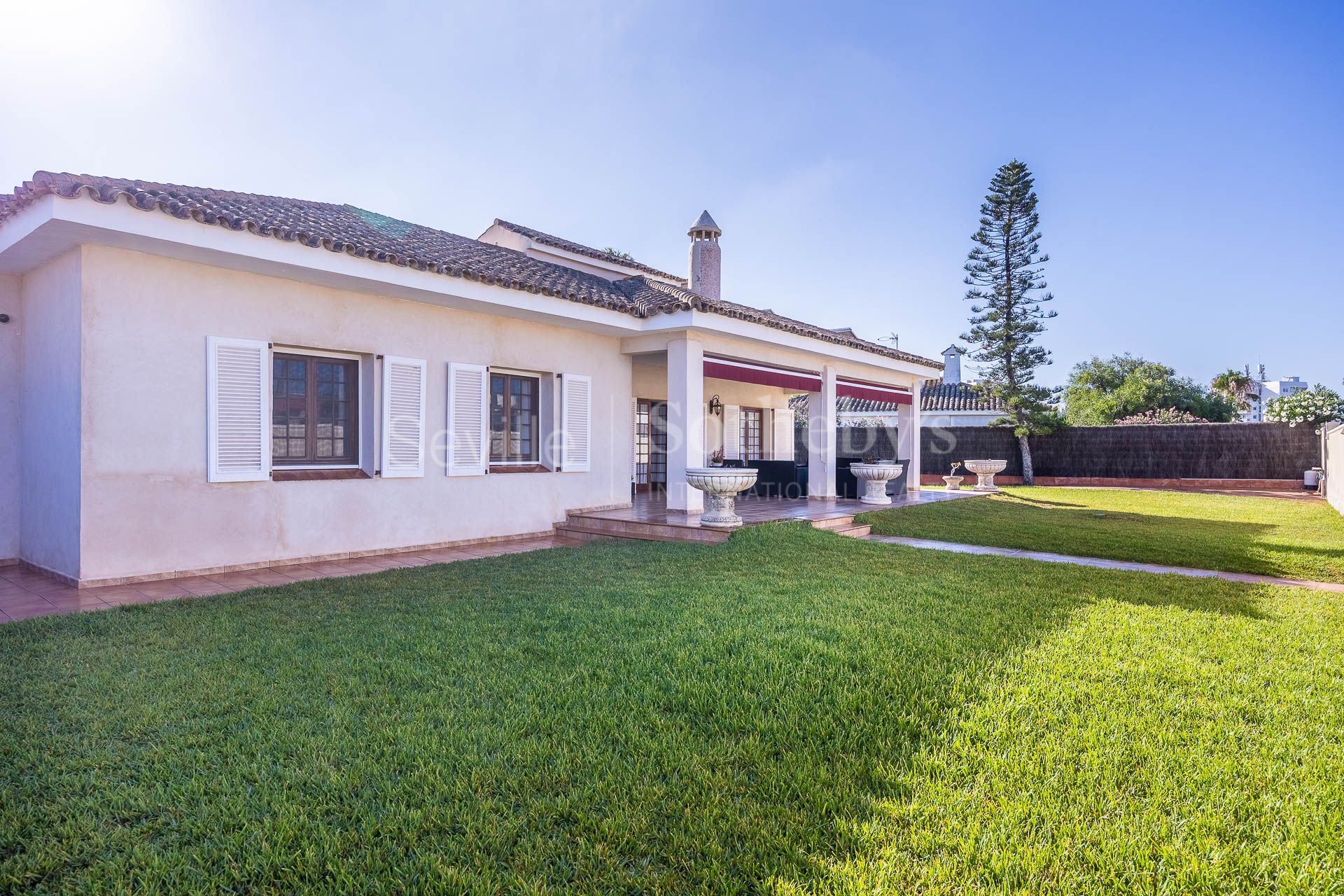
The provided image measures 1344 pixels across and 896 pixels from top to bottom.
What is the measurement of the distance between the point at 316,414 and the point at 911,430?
14.3 metres

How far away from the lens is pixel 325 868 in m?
2.20

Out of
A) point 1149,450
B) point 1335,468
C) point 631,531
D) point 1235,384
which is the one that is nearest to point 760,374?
point 631,531

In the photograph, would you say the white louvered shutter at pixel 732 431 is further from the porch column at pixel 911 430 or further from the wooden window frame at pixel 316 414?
the wooden window frame at pixel 316 414

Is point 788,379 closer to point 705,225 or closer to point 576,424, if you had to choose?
point 705,225

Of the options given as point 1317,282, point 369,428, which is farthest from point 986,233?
point 369,428

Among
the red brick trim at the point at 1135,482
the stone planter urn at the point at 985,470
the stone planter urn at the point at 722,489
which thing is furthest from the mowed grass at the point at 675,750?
the red brick trim at the point at 1135,482

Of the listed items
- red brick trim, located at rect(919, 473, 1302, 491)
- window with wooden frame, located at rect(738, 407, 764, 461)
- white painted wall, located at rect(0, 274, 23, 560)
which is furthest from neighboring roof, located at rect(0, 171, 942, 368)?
red brick trim, located at rect(919, 473, 1302, 491)

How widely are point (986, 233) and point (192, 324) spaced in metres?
24.3

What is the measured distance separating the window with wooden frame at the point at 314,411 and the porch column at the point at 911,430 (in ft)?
43.7

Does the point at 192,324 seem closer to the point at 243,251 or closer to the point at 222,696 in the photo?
the point at 243,251

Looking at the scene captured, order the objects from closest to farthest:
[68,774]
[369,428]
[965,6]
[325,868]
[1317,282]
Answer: [325,868], [68,774], [369,428], [965,6], [1317,282]

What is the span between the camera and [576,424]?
35.7 ft

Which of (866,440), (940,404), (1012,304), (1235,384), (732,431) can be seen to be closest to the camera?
(732,431)

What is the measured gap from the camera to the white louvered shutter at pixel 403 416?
28.4 ft
